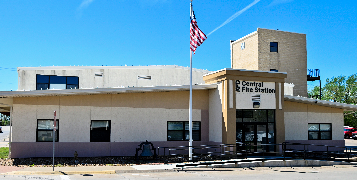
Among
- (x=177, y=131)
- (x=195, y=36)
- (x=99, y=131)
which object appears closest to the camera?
(x=195, y=36)

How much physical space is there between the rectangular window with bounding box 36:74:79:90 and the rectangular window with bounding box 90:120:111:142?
744 centimetres

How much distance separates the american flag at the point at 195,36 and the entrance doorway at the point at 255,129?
5.35m

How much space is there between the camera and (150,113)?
22547mm

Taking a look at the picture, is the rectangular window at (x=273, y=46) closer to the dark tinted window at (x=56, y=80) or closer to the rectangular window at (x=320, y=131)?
the rectangular window at (x=320, y=131)

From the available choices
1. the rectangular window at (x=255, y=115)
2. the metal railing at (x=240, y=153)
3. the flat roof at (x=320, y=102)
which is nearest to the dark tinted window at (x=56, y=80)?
the metal railing at (x=240, y=153)

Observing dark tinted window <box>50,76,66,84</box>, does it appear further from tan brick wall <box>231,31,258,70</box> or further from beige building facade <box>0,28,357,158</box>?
tan brick wall <box>231,31,258,70</box>

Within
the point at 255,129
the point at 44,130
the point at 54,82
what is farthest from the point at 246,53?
the point at 44,130

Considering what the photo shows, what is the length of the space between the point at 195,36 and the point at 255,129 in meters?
7.23

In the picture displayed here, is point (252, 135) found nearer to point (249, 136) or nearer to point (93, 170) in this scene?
point (249, 136)

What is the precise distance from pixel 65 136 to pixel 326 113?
17.7 metres

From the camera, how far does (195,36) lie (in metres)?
19.9

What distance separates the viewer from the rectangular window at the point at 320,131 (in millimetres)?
25938

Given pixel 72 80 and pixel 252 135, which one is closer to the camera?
pixel 252 135

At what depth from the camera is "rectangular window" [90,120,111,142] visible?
855 inches
